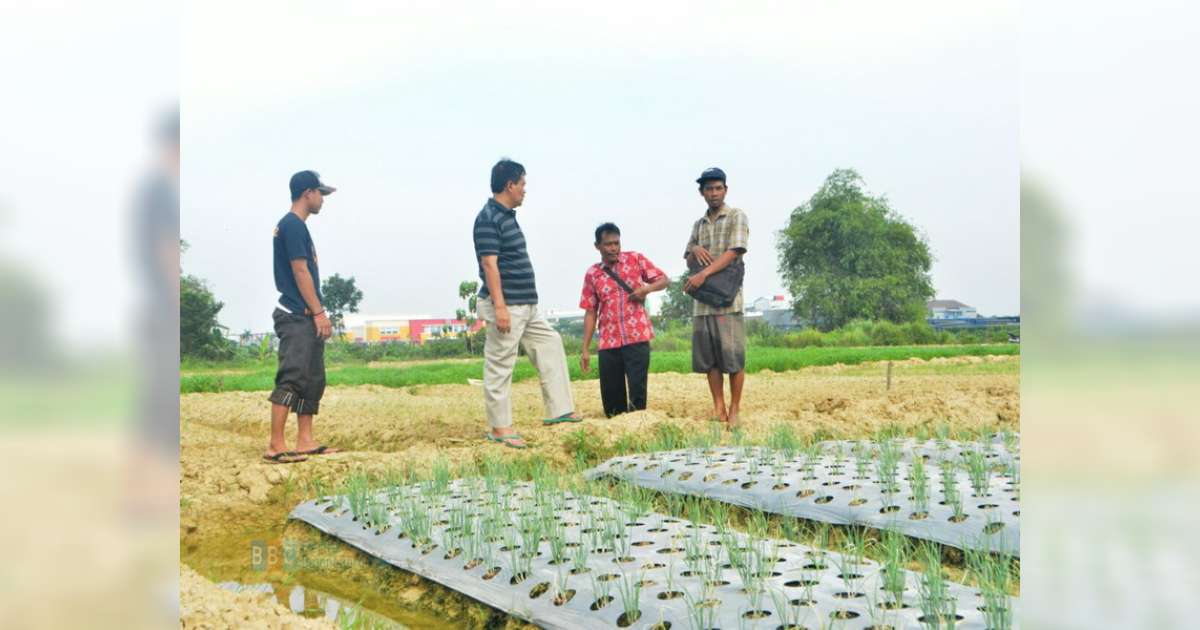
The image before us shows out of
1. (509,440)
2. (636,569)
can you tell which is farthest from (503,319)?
(636,569)

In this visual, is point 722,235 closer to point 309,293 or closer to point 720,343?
point 720,343

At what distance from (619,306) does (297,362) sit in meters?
2.08

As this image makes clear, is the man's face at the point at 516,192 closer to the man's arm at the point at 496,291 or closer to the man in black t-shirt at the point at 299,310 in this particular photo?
the man's arm at the point at 496,291

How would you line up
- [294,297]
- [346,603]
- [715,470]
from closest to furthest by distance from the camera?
[346,603]
[715,470]
[294,297]

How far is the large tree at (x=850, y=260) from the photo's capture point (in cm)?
2089

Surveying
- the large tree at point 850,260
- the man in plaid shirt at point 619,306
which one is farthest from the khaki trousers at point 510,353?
the large tree at point 850,260

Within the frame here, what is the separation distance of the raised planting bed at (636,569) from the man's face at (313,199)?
151 cm

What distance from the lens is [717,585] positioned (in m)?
2.31

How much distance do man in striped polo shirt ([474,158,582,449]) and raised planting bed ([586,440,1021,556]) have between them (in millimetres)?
783

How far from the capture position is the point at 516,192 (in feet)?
16.2

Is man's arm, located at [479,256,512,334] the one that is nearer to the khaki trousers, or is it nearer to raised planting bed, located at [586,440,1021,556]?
the khaki trousers
